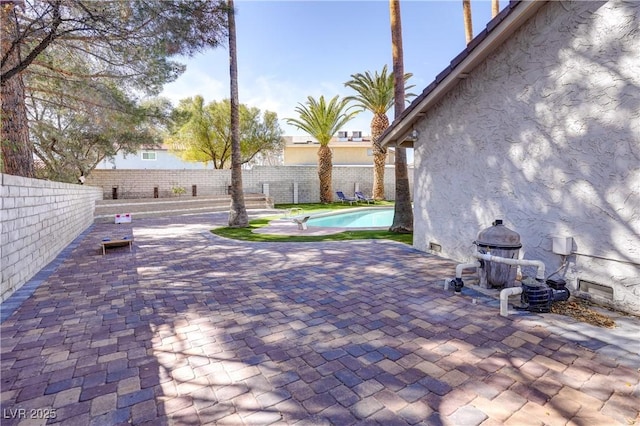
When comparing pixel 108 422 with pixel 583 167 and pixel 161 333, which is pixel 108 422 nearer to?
pixel 161 333

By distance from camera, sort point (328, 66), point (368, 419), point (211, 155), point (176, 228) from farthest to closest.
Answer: point (211, 155)
point (328, 66)
point (176, 228)
point (368, 419)

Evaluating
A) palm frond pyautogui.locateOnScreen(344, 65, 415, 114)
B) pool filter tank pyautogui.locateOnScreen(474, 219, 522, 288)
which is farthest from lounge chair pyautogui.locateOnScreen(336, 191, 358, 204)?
pool filter tank pyautogui.locateOnScreen(474, 219, 522, 288)

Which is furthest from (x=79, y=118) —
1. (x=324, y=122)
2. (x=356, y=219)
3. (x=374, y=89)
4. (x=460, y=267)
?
(x=374, y=89)

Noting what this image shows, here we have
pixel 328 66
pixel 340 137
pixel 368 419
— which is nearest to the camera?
pixel 368 419

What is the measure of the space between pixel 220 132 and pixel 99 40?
23.7 meters

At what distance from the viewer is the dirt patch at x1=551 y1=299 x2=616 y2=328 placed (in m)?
4.35

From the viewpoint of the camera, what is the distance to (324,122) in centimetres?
2861

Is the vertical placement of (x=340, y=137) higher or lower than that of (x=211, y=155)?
higher

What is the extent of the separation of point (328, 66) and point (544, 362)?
25.2 metres

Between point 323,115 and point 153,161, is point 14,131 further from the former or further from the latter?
point 153,161

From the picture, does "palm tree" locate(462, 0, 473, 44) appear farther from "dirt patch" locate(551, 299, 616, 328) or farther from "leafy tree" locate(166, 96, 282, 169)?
"leafy tree" locate(166, 96, 282, 169)

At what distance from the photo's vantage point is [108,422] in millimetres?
2598

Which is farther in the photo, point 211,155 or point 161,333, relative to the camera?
point 211,155

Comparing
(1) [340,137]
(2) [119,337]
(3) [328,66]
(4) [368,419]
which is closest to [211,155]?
(3) [328,66]
